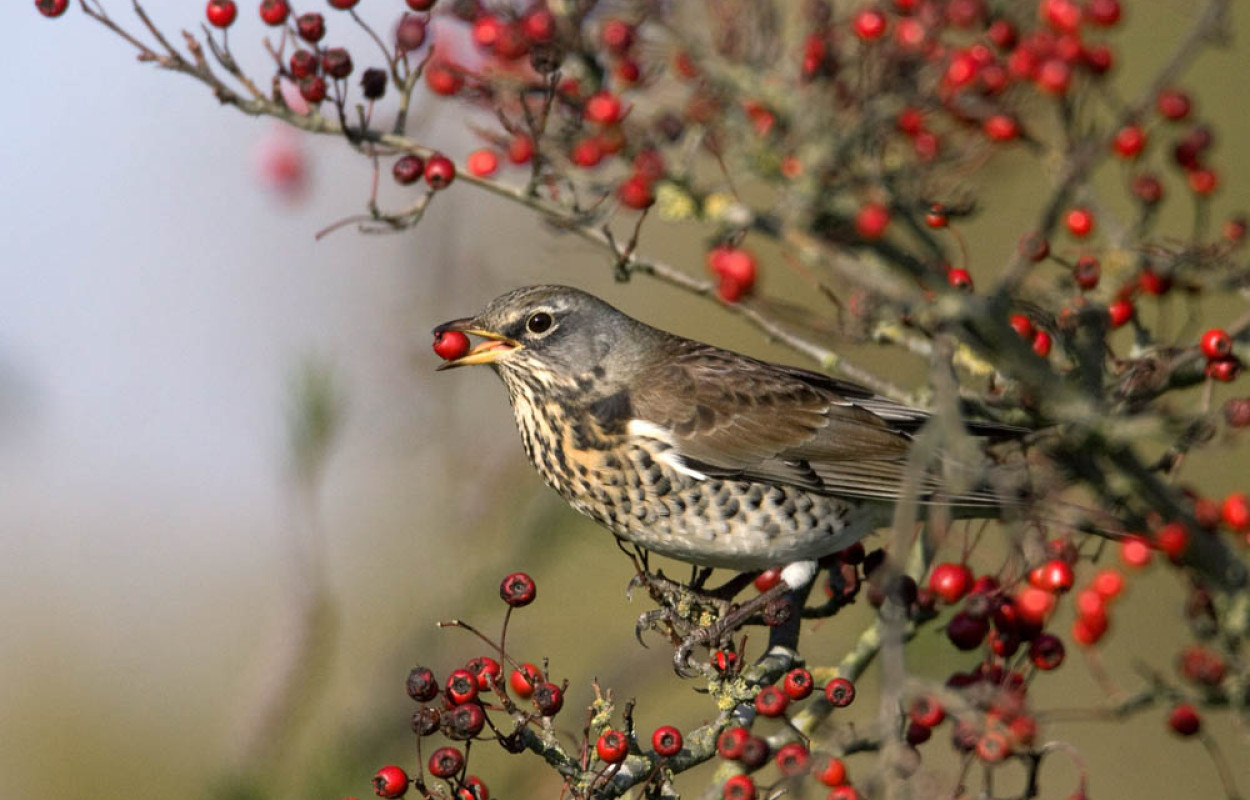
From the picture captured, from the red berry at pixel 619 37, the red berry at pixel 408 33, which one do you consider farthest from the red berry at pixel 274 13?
the red berry at pixel 619 37

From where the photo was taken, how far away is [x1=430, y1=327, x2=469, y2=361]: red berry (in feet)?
11.4

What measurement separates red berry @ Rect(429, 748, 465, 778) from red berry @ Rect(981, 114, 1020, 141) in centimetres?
147

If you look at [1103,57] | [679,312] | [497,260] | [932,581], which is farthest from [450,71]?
[679,312]

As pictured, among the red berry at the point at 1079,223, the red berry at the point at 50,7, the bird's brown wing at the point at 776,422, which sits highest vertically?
the red berry at the point at 1079,223

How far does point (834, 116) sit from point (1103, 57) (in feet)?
1.77

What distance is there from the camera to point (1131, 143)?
2.57 m

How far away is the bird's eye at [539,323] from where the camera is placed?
382cm

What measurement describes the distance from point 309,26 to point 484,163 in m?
0.45

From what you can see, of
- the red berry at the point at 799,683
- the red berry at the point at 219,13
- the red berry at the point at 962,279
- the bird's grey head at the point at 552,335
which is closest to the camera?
the red berry at the point at 799,683

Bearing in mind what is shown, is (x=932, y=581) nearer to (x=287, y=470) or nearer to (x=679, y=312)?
(x=287, y=470)

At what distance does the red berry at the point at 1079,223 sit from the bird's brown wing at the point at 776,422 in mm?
845

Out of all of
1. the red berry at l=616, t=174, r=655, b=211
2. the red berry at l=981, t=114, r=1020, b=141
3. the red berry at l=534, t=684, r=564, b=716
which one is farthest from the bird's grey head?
the red berry at l=981, t=114, r=1020, b=141

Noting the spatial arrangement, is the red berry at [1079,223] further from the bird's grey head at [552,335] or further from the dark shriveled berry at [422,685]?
the dark shriveled berry at [422,685]

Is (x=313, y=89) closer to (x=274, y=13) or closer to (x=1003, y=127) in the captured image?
(x=274, y=13)
